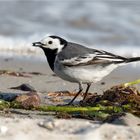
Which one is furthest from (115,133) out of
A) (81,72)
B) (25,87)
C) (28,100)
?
(25,87)

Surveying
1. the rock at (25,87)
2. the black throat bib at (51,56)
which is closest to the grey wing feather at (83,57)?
the black throat bib at (51,56)

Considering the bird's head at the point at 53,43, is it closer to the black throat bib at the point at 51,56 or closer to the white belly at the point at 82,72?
the black throat bib at the point at 51,56

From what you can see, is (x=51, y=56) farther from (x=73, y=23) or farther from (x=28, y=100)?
(x=73, y=23)

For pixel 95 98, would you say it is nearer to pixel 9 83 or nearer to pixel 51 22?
pixel 9 83

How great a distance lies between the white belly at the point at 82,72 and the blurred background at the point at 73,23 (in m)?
4.64

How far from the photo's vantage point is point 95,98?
666 centimetres

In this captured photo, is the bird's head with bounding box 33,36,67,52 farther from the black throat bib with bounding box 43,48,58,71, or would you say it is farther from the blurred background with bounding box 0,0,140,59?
the blurred background with bounding box 0,0,140,59

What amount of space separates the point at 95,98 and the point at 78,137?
254 cm

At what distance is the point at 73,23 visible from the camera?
47.6ft

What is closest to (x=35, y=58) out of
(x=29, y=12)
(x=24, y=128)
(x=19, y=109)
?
(x=29, y=12)

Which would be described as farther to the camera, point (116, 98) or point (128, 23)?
point (128, 23)

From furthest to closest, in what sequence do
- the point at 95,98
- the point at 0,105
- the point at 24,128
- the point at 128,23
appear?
the point at 128,23 < the point at 95,98 < the point at 0,105 < the point at 24,128

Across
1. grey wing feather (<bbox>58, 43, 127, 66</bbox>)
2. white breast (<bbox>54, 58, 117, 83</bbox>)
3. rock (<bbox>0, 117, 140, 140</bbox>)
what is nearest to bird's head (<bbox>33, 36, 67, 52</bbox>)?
grey wing feather (<bbox>58, 43, 127, 66</bbox>)

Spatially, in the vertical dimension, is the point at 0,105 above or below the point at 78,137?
below
